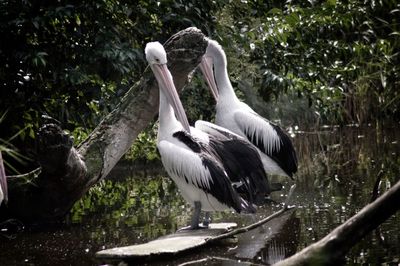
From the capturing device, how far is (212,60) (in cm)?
797

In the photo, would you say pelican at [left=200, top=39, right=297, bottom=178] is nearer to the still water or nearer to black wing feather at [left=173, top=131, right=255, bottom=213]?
the still water

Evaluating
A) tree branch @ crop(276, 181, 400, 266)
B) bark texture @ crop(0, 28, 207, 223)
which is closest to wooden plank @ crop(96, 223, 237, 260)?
bark texture @ crop(0, 28, 207, 223)

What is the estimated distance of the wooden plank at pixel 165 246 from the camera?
4.86 metres

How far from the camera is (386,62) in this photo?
12344mm

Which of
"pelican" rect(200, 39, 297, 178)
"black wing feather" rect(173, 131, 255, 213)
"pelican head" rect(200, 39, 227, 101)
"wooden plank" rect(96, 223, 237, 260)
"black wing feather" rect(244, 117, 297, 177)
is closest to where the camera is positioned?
"wooden plank" rect(96, 223, 237, 260)

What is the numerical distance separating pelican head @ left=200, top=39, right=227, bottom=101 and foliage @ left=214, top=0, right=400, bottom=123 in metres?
0.55

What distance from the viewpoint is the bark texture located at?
19.2ft

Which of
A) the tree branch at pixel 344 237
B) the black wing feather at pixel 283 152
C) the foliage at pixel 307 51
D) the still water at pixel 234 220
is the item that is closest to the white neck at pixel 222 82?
the black wing feather at pixel 283 152

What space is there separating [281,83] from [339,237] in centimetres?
595

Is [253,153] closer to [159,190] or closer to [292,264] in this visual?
[159,190]

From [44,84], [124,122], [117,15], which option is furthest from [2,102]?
[117,15]

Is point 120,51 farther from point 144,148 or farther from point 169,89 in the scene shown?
point 144,148

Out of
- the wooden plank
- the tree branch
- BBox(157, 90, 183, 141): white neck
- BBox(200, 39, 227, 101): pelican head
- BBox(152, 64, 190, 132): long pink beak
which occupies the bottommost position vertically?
the wooden plank

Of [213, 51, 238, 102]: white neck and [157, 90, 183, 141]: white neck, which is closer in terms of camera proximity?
[157, 90, 183, 141]: white neck
